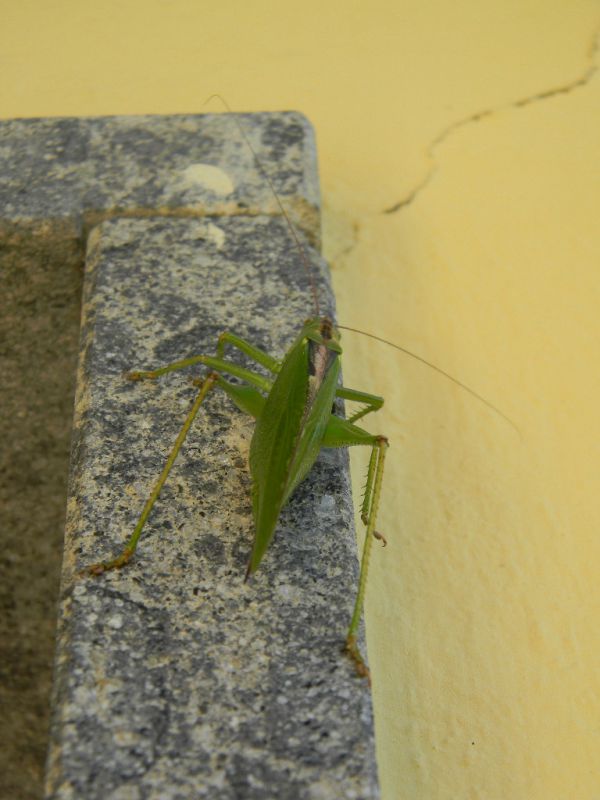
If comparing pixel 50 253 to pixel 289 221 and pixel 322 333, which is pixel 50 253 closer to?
pixel 289 221

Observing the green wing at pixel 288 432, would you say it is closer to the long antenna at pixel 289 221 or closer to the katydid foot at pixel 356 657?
the katydid foot at pixel 356 657

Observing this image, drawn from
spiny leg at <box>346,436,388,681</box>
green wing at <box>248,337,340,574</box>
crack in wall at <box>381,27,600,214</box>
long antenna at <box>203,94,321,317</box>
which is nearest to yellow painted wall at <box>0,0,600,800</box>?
crack in wall at <box>381,27,600,214</box>

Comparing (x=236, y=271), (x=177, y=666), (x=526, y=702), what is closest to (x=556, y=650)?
(x=526, y=702)

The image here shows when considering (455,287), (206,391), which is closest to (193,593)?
(206,391)

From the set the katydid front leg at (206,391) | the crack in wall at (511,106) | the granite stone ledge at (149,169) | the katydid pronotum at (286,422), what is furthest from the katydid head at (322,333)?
the crack in wall at (511,106)

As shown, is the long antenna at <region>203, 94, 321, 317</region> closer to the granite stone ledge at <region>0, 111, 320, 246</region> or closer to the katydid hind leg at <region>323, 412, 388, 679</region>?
the granite stone ledge at <region>0, 111, 320, 246</region>
